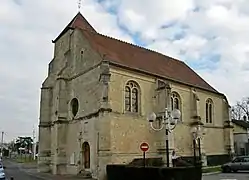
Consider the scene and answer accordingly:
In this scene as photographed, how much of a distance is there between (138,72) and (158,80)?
9.20 ft

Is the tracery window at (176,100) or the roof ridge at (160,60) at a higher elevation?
the roof ridge at (160,60)

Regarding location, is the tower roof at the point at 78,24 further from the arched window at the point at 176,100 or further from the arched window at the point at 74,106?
the arched window at the point at 176,100

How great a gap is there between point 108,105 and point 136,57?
989 cm

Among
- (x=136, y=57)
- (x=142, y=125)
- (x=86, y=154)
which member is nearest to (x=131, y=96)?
(x=142, y=125)

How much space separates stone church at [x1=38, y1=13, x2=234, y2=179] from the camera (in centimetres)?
2814

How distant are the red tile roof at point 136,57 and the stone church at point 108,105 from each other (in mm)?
138

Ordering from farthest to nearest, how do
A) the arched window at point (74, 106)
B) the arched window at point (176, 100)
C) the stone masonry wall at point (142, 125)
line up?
the arched window at point (176, 100), the arched window at point (74, 106), the stone masonry wall at point (142, 125)

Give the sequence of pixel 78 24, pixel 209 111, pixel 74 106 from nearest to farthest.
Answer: pixel 74 106 < pixel 78 24 < pixel 209 111

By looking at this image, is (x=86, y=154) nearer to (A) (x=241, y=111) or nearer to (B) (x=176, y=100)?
(B) (x=176, y=100)

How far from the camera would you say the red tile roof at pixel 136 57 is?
31.8 meters

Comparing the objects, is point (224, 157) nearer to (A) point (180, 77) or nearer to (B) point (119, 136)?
(A) point (180, 77)

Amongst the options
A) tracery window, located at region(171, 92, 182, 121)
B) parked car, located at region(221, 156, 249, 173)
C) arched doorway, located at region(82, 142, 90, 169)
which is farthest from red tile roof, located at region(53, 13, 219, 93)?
parked car, located at region(221, 156, 249, 173)

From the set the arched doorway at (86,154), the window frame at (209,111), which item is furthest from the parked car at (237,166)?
the arched doorway at (86,154)

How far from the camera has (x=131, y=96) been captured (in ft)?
101
